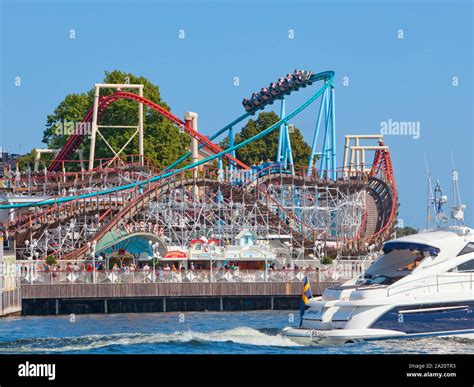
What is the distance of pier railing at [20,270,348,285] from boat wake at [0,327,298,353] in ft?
52.9

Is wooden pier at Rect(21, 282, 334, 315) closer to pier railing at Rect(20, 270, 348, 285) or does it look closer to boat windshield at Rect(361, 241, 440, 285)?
pier railing at Rect(20, 270, 348, 285)

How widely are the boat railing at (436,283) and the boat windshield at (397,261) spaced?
0.79 m

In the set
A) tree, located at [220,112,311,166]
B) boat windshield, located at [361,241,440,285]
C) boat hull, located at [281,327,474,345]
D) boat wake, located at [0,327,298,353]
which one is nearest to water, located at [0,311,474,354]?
boat wake, located at [0,327,298,353]

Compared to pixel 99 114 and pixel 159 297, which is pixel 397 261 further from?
pixel 99 114

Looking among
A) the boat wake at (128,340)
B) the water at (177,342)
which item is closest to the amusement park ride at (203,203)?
the water at (177,342)

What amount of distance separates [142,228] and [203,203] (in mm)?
6763

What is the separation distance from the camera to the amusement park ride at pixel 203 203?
2712 inches

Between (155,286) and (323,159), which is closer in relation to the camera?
(155,286)

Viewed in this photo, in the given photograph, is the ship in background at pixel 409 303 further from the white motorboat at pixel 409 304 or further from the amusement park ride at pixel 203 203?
the amusement park ride at pixel 203 203
